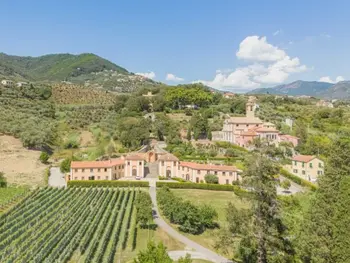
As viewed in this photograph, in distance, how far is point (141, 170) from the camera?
2183 inches

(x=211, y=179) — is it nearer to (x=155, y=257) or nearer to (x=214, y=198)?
(x=214, y=198)

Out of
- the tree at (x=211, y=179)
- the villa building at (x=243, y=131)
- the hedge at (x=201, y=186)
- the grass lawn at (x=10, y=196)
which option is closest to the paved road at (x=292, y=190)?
the hedge at (x=201, y=186)

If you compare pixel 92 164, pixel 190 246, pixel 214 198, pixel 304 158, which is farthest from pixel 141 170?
pixel 304 158

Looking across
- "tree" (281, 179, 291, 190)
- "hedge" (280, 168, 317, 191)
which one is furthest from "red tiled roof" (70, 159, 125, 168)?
"hedge" (280, 168, 317, 191)

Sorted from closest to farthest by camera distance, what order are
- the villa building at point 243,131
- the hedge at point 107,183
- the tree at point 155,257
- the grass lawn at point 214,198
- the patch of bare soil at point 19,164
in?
the tree at point 155,257, the grass lawn at point 214,198, the hedge at point 107,183, the patch of bare soil at point 19,164, the villa building at point 243,131

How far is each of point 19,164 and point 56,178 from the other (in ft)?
35.1

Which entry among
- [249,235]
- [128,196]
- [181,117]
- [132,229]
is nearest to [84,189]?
[128,196]

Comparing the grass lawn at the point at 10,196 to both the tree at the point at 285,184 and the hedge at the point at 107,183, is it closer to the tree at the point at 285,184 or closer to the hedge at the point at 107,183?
the hedge at the point at 107,183

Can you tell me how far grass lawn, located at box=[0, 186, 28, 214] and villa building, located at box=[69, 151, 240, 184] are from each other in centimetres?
916

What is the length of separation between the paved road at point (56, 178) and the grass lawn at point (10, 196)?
586 cm

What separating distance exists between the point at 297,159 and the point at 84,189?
121 ft

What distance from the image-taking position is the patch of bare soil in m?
51.7

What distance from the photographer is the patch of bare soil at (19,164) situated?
51.7 m

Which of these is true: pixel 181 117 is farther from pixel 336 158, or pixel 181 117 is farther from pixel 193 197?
pixel 336 158
